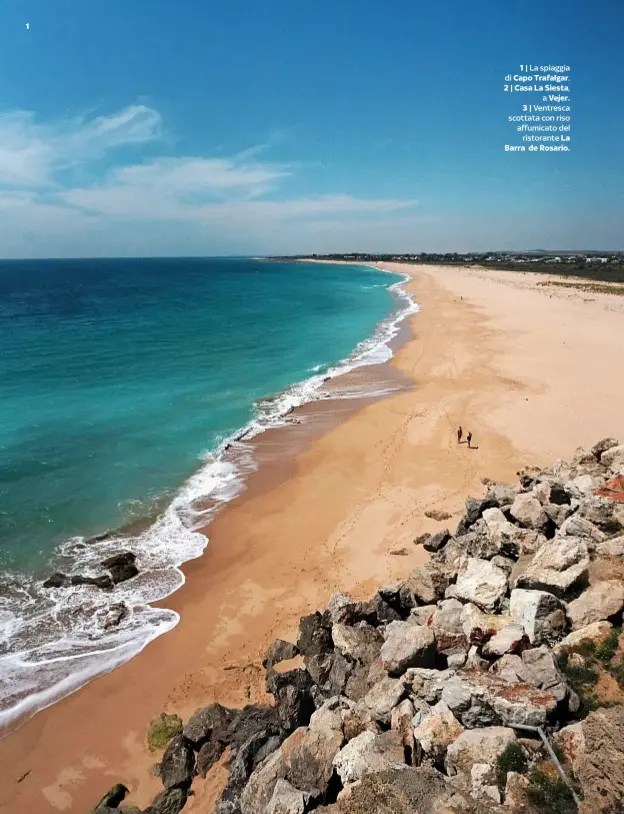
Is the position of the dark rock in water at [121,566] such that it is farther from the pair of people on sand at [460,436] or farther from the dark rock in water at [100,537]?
the pair of people on sand at [460,436]

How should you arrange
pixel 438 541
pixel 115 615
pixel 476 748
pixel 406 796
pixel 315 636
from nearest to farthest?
pixel 406 796 → pixel 476 748 → pixel 315 636 → pixel 115 615 → pixel 438 541

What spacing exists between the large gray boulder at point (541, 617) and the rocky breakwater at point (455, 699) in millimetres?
24

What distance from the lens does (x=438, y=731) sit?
6461mm

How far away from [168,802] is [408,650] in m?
4.41

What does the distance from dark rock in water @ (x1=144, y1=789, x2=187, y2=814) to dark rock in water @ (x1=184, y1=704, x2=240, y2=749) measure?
0.79 m

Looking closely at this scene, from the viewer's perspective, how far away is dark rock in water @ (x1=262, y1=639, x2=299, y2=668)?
34.2 feet

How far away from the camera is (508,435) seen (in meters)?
22.0

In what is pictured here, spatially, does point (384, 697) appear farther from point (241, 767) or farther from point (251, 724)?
point (251, 724)

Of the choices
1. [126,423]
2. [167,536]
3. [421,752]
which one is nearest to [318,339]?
[126,423]

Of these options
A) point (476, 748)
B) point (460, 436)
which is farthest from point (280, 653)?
point (460, 436)

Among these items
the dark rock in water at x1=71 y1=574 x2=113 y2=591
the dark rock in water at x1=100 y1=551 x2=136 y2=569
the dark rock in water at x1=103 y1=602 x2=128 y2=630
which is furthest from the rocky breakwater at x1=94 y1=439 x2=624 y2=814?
the dark rock in water at x1=100 y1=551 x2=136 y2=569

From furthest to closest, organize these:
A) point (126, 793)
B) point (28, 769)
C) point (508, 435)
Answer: point (508, 435) → point (28, 769) → point (126, 793)

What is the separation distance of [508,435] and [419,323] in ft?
115

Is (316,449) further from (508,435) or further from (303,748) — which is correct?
(303,748)
